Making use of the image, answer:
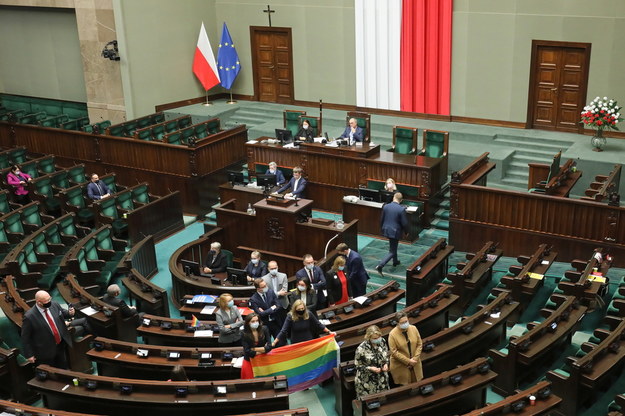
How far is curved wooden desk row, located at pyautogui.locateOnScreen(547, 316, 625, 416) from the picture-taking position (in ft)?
23.0

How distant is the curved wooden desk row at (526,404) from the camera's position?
6.31 meters

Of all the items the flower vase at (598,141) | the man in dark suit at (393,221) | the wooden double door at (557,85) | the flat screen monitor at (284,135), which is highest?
the wooden double door at (557,85)

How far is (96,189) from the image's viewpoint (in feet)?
43.0

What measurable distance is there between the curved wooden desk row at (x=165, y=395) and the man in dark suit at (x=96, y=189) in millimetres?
6388

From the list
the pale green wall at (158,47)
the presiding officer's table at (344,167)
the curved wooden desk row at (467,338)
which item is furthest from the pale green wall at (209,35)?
the curved wooden desk row at (467,338)

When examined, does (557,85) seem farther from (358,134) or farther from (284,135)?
(284,135)

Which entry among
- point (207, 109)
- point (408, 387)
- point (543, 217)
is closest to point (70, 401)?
point (408, 387)

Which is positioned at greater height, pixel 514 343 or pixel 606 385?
pixel 514 343

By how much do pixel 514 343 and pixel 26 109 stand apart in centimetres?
1809

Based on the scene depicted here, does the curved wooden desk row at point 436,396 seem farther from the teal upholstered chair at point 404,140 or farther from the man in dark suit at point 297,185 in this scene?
the teal upholstered chair at point 404,140

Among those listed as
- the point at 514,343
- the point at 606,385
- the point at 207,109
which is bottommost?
the point at 606,385

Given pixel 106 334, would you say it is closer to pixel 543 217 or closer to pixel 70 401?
pixel 70 401

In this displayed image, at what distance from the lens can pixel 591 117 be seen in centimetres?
1322

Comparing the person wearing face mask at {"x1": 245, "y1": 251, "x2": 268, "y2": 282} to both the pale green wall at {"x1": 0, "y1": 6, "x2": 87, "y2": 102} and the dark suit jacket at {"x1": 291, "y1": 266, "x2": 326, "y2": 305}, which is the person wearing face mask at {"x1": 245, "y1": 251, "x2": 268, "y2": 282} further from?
the pale green wall at {"x1": 0, "y1": 6, "x2": 87, "y2": 102}
